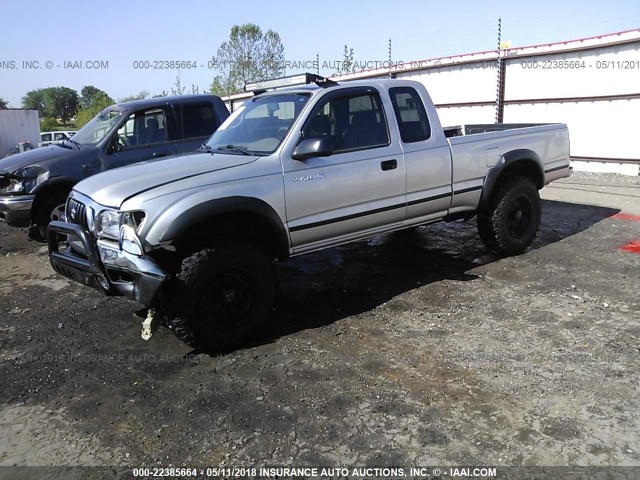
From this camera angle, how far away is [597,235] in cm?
693

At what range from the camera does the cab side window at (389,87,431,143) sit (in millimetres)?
5020

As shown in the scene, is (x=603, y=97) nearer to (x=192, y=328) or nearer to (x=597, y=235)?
(x=597, y=235)

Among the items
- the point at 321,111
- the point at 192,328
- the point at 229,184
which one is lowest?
the point at 192,328

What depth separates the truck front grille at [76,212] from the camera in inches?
159

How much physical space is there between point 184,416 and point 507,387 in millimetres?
1988

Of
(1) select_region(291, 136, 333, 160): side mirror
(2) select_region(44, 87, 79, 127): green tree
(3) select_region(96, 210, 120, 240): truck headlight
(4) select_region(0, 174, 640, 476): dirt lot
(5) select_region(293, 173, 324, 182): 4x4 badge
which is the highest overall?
(2) select_region(44, 87, 79, 127): green tree

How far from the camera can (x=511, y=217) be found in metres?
6.02

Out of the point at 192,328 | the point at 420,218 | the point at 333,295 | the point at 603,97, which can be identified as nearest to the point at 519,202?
the point at 420,218

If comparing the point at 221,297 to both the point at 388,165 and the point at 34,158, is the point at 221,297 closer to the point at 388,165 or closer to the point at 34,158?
the point at 388,165

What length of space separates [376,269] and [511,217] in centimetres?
167

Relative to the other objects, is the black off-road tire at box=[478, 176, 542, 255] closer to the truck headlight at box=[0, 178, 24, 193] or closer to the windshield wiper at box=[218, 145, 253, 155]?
the windshield wiper at box=[218, 145, 253, 155]

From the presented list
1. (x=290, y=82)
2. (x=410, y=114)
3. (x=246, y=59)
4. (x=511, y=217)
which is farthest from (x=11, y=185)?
(x=246, y=59)

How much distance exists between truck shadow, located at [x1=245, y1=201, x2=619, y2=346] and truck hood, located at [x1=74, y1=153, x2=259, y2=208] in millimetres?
1387

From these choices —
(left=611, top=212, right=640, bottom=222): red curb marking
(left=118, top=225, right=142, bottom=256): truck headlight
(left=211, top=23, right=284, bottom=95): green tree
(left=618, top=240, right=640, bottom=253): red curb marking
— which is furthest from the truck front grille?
(left=211, top=23, right=284, bottom=95): green tree
